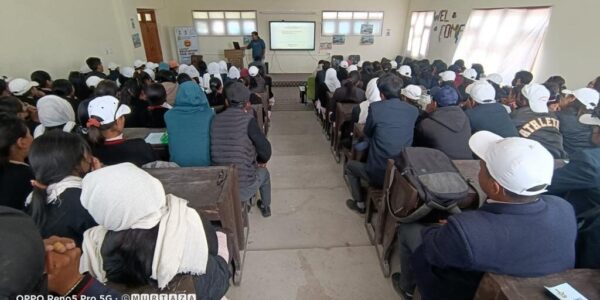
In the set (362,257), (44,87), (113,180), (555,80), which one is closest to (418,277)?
(362,257)

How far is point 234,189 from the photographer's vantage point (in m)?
1.72

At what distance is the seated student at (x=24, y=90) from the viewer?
2.78m

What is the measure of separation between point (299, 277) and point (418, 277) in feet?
2.90

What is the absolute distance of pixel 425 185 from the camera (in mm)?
1468

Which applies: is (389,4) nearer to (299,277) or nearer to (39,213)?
(299,277)

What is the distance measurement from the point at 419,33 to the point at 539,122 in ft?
24.0

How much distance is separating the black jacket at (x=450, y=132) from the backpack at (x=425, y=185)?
41 cm

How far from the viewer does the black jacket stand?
1.96 meters

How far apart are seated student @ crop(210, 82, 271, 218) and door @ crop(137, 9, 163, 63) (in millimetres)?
7235

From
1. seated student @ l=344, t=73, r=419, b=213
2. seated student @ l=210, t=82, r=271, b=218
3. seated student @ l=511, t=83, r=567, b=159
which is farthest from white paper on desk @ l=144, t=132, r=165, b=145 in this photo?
seated student @ l=511, t=83, r=567, b=159

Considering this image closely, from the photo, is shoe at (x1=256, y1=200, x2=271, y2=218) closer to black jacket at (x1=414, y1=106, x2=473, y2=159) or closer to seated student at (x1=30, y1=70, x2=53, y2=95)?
black jacket at (x1=414, y1=106, x2=473, y2=159)

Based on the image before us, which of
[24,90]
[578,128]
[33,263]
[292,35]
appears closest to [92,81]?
[24,90]

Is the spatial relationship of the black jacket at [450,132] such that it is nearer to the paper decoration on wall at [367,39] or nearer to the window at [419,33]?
the window at [419,33]

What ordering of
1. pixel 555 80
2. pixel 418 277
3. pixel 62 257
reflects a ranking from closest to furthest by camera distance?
pixel 62 257
pixel 418 277
pixel 555 80
